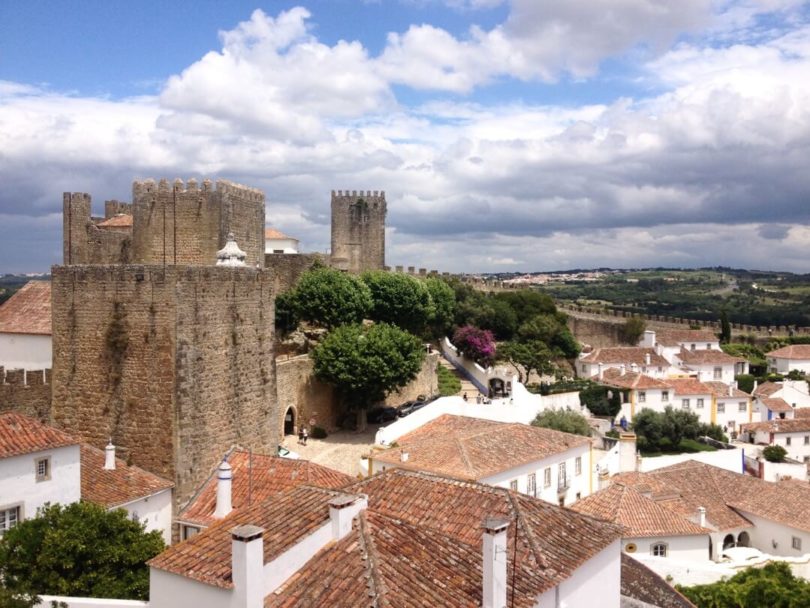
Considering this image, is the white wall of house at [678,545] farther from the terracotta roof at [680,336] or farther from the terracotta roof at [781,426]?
the terracotta roof at [680,336]

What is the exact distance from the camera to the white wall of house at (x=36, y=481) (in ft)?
37.0

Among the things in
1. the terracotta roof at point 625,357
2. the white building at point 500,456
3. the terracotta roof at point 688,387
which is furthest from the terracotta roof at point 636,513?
the terracotta roof at point 625,357

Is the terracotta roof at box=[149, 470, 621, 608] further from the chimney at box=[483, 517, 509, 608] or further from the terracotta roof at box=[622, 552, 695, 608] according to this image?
the terracotta roof at box=[622, 552, 695, 608]

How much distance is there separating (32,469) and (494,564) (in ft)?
26.5

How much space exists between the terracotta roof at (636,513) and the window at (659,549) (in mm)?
327

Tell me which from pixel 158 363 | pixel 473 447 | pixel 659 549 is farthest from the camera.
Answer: pixel 659 549

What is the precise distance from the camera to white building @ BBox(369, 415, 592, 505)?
1750cm

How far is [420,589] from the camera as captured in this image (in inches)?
279

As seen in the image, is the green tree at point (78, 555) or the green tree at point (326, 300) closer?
the green tree at point (78, 555)

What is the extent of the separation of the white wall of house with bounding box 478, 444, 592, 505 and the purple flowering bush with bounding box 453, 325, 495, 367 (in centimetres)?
1250

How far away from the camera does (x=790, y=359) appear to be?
152 feet

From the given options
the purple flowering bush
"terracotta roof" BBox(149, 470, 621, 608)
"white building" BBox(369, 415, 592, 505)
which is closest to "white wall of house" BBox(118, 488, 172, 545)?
"white building" BBox(369, 415, 592, 505)

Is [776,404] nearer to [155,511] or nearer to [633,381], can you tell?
[633,381]

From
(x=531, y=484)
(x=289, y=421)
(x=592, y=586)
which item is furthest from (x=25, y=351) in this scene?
(x=592, y=586)
